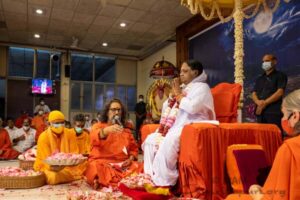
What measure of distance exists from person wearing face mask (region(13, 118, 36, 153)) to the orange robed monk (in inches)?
206

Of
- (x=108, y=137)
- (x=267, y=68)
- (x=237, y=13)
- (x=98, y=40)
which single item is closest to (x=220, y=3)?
(x=237, y=13)

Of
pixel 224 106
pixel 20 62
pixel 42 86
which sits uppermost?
pixel 20 62

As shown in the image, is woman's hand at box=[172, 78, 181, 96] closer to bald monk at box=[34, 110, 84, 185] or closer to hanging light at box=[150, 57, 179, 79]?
bald monk at box=[34, 110, 84, 185]

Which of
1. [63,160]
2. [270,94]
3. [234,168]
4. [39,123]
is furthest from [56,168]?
[39,123]

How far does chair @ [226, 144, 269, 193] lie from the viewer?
2.40 meters

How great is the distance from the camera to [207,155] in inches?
108

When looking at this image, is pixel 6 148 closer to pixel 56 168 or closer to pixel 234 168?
pixel 56 168

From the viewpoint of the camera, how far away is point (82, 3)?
7457 millimetres

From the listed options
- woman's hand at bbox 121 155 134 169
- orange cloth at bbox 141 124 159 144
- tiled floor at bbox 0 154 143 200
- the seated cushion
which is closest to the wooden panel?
orange cloth at bbox 141 124 159 144

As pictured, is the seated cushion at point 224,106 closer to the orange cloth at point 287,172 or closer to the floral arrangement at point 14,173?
the orange cloth at point 287,172

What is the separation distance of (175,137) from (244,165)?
724 millimetres

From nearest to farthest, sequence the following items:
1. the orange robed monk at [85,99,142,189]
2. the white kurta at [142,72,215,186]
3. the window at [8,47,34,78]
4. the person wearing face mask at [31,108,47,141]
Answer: the white kurta at [142,72,215,186]
the orange robed monk at [85,99,142,189]
the person wearing face mask at [31,108,47,141]
the window at [8,47,34,78]

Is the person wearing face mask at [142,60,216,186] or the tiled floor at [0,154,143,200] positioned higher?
the person wearing face mask at [142,60,216,186]

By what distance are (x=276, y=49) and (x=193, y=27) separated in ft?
9.80
